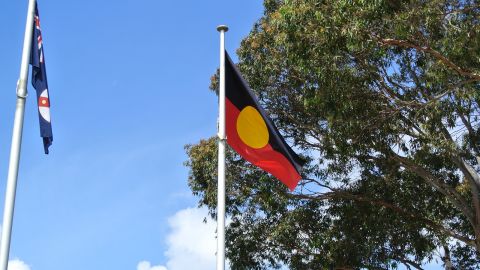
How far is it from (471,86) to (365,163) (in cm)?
523

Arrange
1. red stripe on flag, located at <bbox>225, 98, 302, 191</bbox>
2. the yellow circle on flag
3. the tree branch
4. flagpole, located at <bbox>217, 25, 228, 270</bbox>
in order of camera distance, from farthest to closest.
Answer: the tree branch
the yellow circle on flag
red stripe on flag, located at <bbox>225, 98, 302, 191</bbox>
flagpole, located at <bbox>217, 25, 228, 270</bbox>

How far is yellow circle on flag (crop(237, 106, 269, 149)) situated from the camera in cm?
958

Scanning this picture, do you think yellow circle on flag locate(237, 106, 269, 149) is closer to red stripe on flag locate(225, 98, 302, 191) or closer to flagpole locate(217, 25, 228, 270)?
red stripe on flag locate(225, 98, 302, 191)

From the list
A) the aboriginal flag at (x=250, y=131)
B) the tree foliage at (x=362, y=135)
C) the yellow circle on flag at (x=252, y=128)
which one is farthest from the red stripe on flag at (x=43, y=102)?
the tree foliage at (x=362, y=135)

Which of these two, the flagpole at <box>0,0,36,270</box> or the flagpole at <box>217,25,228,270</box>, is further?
the flagpole at <box>217,25,228,270</box>

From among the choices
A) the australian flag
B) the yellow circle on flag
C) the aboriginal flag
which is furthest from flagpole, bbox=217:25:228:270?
the australian flag

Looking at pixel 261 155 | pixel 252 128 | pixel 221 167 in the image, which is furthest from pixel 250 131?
pixel 221 167

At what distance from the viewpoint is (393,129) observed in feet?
51.6

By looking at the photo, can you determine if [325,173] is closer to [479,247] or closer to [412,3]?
[479,247]

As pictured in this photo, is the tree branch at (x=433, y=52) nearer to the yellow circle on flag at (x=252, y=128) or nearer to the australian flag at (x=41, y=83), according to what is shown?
the yellow circle on flag at (x=252, y=128)

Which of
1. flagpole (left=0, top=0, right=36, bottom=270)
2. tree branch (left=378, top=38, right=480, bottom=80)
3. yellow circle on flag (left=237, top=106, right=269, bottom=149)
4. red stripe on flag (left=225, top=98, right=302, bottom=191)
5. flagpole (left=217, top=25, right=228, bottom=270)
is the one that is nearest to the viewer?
flagpole (left=0, top=0, right=36, bottom=270)

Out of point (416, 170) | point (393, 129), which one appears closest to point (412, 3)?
point (393, 129)

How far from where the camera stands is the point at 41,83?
326 inches

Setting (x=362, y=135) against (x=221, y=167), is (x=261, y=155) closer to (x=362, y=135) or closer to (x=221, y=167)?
(x=221, y=167)
